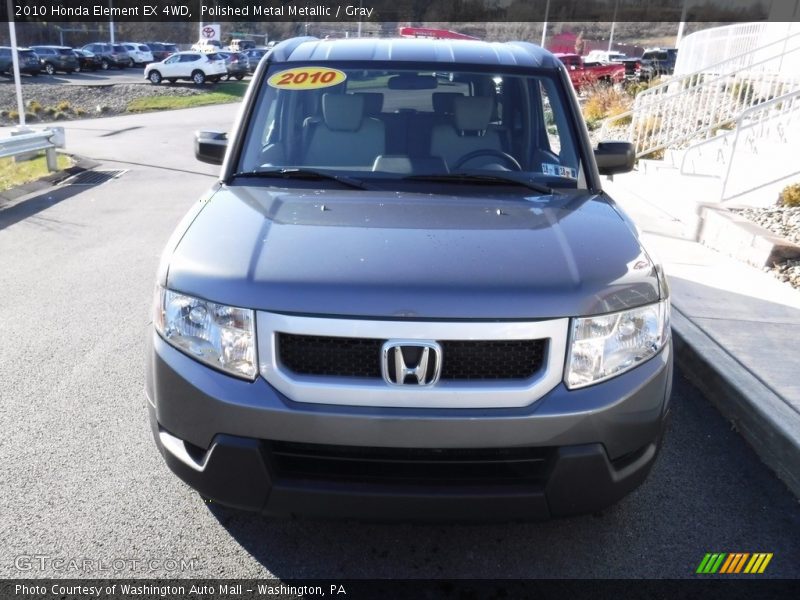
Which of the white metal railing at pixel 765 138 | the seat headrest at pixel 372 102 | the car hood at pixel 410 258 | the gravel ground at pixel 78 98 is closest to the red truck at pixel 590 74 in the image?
the white metal railing at pixel 765 138

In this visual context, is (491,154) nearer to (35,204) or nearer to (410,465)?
(410,465)

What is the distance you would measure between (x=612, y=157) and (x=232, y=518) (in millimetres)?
2765

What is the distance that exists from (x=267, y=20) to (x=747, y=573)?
296 feet

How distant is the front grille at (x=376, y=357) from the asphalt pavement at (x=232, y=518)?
2.09 ft

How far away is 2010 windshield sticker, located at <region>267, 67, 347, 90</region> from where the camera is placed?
387cm

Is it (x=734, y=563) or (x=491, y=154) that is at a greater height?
→ (x=491, y=154)

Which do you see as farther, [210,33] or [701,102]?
[210,33]

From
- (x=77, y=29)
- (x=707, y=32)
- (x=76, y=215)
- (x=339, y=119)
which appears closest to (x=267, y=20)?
(x=77, y=29)

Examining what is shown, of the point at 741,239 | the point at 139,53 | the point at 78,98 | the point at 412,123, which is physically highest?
the point at 412,123

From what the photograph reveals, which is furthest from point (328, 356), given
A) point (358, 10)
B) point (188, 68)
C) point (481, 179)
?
point (358, 10)

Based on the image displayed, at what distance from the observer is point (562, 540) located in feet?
9.83

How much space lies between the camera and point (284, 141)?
3.82 meters

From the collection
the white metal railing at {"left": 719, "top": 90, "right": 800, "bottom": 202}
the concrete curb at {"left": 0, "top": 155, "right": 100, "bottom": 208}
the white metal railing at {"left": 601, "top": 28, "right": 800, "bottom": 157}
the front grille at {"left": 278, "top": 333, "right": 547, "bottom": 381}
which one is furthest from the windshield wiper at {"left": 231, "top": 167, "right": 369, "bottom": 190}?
the white metal railing at {"left": 601, "top": 28, "right": 800, "bottom": 157}

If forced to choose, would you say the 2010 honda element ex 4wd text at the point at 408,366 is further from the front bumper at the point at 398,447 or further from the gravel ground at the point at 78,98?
the gravel ground at the point at 78,98
